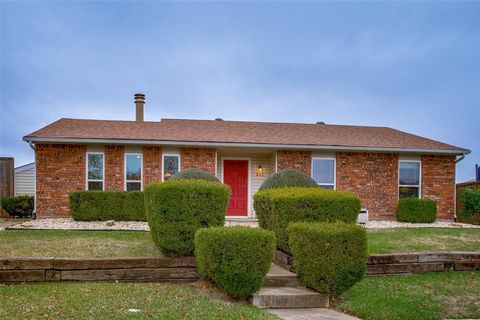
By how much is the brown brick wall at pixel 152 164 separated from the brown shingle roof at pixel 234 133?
1.66ft

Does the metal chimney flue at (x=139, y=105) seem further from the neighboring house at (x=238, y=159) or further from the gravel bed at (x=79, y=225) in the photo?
the gravel bed at (x=79, y=225)

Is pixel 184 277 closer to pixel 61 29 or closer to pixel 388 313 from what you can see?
pixel 388 313

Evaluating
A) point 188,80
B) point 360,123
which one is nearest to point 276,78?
point 188,80

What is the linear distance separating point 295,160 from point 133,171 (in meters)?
5.94

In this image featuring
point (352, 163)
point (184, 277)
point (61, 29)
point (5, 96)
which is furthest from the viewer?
point (352, 163)

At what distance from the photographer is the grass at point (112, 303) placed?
187 inches

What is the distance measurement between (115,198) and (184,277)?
25.4 feet

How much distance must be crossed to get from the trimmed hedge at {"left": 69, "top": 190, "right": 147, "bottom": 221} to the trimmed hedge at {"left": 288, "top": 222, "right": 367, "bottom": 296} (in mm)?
8726

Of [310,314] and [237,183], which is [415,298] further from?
[237,183]

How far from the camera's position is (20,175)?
2011 cm

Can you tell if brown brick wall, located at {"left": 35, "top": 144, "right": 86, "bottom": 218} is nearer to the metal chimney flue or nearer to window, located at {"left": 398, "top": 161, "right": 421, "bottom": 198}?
the metal chimney flue

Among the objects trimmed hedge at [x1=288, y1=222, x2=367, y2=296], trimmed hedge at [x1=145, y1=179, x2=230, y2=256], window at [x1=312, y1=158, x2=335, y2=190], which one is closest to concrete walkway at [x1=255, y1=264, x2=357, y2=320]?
trimmed hedge at [x1=288, y1=222, x2=367, y2=296]

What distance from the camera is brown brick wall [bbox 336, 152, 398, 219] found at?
1578 cm

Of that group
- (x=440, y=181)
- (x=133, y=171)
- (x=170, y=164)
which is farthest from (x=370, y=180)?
(x=133, y=171)
